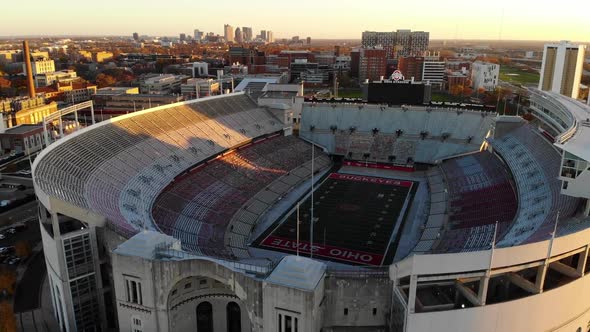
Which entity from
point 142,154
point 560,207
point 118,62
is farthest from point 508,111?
point 118,62

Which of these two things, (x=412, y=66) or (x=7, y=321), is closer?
(x=7, y=321)

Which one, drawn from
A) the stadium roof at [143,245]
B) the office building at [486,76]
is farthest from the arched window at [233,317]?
the office building at [486,76]

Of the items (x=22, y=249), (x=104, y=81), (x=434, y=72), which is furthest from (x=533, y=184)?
(x=104, y=81)

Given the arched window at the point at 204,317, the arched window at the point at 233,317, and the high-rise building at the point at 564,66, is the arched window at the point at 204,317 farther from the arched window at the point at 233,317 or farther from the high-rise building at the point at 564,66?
the high-rise building at the point at 564,66

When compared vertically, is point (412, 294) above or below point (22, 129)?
above

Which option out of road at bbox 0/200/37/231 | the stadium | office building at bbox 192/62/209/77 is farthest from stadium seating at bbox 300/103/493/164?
office building at bbox 192/62/209/77

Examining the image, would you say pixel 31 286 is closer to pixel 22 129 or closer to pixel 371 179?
pixel 371 179

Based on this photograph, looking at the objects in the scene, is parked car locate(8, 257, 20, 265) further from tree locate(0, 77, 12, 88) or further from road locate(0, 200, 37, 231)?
tree locate(0, 77, 12, 88)

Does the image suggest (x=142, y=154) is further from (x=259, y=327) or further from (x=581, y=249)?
(x=581, y=249)
